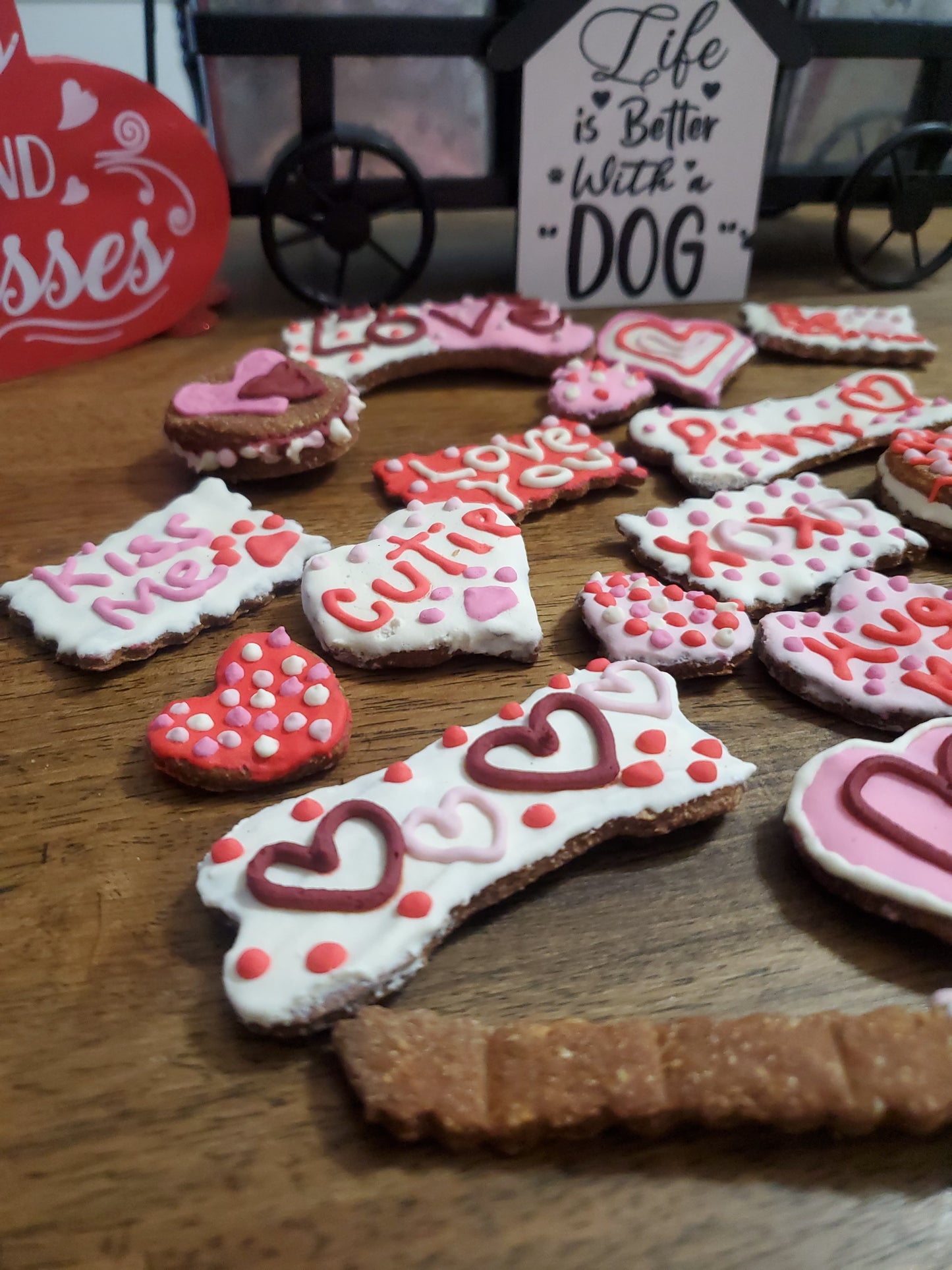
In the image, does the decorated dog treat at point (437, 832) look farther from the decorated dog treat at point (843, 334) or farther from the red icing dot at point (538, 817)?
the decorated dog treat at point (843, 334)

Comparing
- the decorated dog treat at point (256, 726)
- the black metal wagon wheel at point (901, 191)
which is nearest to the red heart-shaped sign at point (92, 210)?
the decorated dog treat at point (256, 726)

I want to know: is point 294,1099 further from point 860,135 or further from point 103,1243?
point 860,135

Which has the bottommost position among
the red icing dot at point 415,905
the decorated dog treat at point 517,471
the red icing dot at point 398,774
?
the red icing dot at point 415,905

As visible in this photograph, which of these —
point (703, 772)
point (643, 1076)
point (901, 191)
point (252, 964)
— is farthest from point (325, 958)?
point (901, 191)

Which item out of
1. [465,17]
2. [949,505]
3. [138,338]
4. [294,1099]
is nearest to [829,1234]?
[294,1099]

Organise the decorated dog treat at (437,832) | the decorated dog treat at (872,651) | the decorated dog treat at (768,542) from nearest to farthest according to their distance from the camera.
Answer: the decorated dog treat at (437,832), the decorated dog treat at (872,651), the decorated dog treat at (768,542)

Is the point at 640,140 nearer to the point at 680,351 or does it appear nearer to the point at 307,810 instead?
the point at 680,351

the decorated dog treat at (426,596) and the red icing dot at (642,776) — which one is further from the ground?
the decorated dog treat at (426,596)

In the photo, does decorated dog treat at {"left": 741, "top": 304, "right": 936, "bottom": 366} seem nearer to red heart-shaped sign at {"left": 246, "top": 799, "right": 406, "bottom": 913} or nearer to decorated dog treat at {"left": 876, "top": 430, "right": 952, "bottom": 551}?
decorated dog treat at {"left": 876, "top": 430, "right": 952, "bottom": 551}
